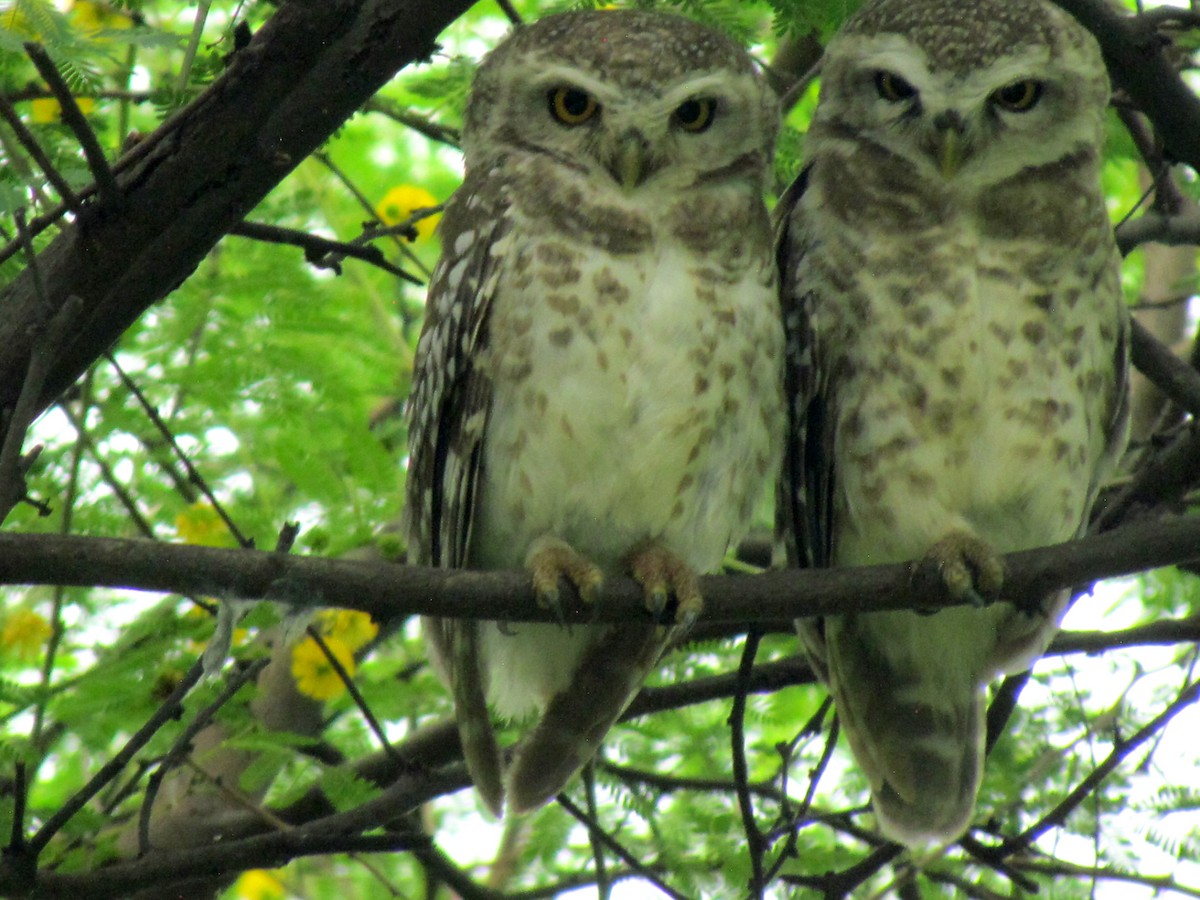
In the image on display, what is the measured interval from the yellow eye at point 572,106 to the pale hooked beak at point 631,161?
0.14 metres

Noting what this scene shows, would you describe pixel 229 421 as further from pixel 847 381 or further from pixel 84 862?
pixel 847 381

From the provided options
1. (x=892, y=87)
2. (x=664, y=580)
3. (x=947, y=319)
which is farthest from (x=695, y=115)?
(x=664, y=580)

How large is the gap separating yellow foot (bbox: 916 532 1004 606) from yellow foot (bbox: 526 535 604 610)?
0.60 meters

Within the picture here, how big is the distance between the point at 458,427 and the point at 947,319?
1.06 m

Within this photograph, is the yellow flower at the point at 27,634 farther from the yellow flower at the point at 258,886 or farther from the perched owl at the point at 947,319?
the perched owl at the point at 947,319

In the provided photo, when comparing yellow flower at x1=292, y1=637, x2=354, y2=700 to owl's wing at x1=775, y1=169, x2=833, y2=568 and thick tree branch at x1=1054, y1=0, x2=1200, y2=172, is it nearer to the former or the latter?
owl's wing at x1=775, y1=169, x2=833, y2=568

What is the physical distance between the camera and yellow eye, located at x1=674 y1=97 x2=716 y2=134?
136 inches

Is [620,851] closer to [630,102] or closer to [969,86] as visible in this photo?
[630,102]

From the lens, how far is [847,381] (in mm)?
3473

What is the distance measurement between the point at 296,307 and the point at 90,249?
1.51 m

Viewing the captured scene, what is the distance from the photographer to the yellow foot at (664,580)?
286 cm

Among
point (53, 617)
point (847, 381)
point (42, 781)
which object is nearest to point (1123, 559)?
point (847, 381)

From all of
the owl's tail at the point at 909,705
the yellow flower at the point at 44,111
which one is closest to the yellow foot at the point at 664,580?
the owl's tail at the point at 909,705

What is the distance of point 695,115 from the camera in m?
3.47
